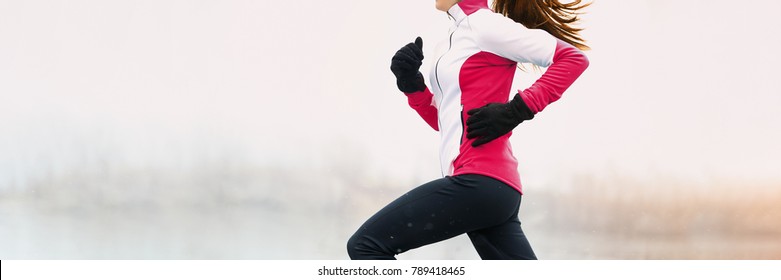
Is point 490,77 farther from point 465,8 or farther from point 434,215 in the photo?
point 434,215

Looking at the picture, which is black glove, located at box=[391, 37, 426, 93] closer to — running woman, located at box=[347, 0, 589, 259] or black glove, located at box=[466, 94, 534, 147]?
running woman, located at box=[347, 0, 589, 259]

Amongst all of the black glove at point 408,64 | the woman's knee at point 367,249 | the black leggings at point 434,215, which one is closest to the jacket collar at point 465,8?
the black glove at point 408,64

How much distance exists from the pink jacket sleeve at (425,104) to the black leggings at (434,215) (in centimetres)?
50

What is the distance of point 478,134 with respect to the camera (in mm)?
2229

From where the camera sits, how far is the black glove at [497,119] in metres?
2.21

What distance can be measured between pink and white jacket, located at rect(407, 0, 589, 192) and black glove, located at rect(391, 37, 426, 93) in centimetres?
20

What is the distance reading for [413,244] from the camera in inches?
86.4

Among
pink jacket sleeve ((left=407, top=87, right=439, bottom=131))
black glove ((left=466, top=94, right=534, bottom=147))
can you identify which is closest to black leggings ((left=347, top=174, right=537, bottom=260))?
black glove ((left=466, top=94, right=534, bottom=147))

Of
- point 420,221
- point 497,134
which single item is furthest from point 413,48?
point 420,221

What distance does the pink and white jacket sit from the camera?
2242 mm

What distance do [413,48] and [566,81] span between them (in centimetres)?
58
